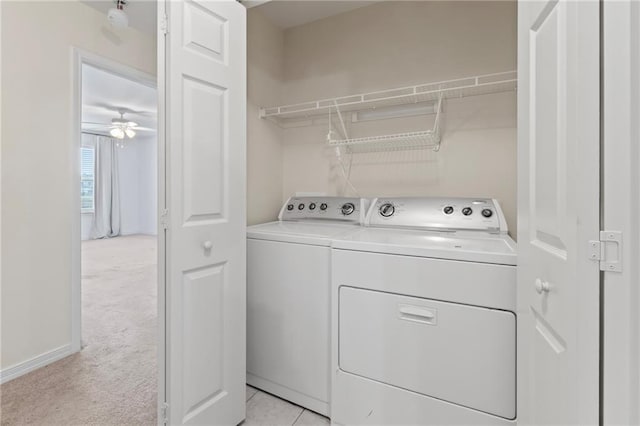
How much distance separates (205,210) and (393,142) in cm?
135

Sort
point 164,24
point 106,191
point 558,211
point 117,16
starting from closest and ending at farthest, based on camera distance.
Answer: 1. point 558,211
2. point 164,24
3. point 117,16
4. point 106,191

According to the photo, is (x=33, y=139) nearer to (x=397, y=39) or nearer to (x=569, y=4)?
(x=397, y=39)

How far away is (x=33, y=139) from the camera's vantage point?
6.19 ft

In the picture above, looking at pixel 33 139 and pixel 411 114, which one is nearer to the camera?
pixel 33 139

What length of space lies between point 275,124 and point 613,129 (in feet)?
7.04

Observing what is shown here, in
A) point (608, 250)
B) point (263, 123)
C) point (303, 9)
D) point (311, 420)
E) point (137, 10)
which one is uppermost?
point (303, 9)

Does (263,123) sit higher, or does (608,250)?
(263,123)

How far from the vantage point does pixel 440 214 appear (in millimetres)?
1785

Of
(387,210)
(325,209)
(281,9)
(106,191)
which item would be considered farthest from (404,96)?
(106,191)

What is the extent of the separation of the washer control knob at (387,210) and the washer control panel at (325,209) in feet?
0.38

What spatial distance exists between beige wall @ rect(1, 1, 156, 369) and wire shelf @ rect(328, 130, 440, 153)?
1767 mm

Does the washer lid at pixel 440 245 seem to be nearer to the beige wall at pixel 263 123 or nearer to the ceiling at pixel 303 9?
the beige wall at pixel 263 123

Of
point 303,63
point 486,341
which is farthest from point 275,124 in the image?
point 486,341

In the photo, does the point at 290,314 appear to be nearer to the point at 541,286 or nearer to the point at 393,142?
the point at 541,286
